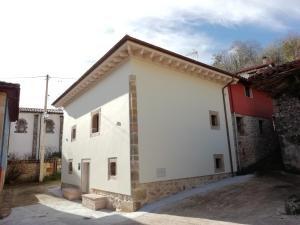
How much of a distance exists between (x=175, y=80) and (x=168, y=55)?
1469mm

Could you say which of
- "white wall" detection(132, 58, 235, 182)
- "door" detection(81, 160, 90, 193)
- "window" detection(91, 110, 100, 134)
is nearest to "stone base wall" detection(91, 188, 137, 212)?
"white wall" detection(132, 58, 235, 182)

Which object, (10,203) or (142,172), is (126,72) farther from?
(10,203)

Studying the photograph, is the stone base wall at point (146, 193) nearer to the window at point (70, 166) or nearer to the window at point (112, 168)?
the window at point (112, 168)

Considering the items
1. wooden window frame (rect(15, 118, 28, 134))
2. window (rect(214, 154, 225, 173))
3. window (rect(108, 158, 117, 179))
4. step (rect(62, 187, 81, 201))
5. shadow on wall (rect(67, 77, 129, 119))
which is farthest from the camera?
wooden window frame (rect(15, 118, 28, 134))

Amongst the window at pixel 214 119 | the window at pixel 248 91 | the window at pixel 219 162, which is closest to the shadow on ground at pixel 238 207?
the window at pixel 219 162

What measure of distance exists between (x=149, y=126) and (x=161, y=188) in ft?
8.29

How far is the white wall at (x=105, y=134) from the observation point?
10.5 m

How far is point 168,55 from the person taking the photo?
11.1 m

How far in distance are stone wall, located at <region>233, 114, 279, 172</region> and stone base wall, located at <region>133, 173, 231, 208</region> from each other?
3.49 meters

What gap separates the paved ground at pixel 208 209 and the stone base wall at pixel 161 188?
0.37 metres

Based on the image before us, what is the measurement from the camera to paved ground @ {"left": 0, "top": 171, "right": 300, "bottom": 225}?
287 inches

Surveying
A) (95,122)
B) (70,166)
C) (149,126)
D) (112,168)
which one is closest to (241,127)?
(149,126)

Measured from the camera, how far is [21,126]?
85.7 feet

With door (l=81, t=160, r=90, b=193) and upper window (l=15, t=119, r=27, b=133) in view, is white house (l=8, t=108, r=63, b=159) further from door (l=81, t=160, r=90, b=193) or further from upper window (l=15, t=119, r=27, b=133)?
door (l=81, t=160, r=90, b=193)
